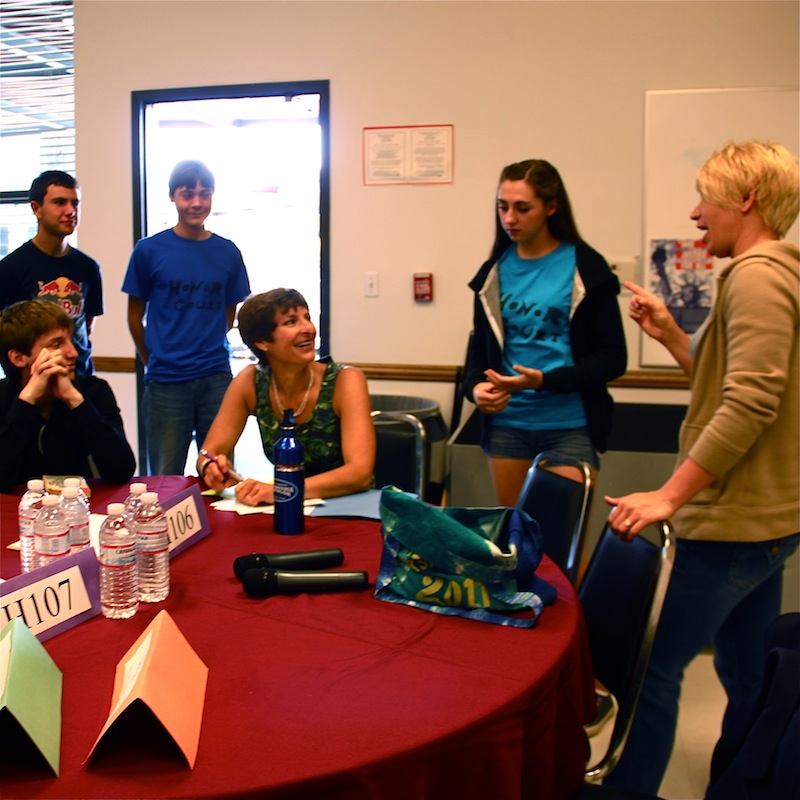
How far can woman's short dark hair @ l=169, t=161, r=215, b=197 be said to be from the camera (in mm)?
3299

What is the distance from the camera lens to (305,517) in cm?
186

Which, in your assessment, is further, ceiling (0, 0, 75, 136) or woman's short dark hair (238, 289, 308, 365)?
ceiling (0, 0, 75, 136)

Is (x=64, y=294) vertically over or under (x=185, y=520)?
over

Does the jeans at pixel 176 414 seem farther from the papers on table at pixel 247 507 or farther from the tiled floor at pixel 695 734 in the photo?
the tiled floor at pixel 695 734

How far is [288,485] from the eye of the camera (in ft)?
5.65

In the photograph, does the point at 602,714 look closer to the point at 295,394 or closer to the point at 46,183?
the point at 295,394

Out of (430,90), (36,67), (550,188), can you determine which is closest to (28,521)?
(550,188)

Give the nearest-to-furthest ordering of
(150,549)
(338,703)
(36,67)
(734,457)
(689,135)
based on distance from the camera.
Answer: (338,703), (150,549), (734,457), (689,135), (36,67)

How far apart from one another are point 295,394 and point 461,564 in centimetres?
113

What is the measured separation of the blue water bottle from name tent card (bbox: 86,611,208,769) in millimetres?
608

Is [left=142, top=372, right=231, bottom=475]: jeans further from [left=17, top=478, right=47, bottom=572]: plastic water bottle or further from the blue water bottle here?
[left=17, top=478, right=47, bottom=572]: plastic water bottle

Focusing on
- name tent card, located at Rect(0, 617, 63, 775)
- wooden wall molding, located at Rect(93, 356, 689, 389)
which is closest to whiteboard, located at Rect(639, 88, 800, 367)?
wooden wall molding, located at Rect(93, 356, 689, 389)

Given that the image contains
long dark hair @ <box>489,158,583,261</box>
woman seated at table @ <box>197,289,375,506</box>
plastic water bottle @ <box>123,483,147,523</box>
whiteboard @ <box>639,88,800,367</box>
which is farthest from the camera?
whiteboard @ <box>639,88,800,367</box>

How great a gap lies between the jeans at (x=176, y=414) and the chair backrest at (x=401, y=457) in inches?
41.5
